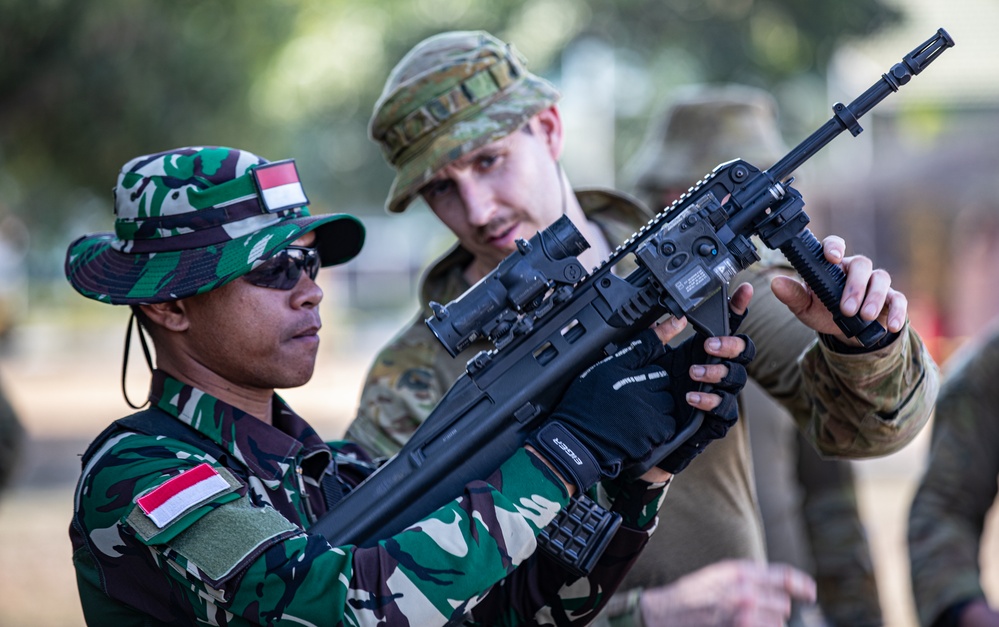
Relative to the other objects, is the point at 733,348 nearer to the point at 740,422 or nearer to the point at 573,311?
the point at 573,311

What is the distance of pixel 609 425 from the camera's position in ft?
7.56

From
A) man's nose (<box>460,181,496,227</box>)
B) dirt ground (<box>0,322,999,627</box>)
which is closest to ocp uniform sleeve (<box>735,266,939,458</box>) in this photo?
man's nose (<box>460,181,496,227</box>)

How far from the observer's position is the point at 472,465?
8.02ft

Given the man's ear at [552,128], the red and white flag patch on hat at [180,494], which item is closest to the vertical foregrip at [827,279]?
the man's ear at [552,128]

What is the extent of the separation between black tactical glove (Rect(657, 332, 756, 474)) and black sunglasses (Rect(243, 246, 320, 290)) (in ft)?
2.78

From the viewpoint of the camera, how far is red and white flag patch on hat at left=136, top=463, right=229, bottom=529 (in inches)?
84.3

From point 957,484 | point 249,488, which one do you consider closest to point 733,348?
point 249,488

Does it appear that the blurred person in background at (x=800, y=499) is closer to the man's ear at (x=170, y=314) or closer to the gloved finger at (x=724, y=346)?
the gloved finger at (x=724, y=346)

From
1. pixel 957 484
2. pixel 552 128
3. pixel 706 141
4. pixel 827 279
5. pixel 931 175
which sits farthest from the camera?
pixel 931 175

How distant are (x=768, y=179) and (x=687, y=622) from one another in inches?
38.7

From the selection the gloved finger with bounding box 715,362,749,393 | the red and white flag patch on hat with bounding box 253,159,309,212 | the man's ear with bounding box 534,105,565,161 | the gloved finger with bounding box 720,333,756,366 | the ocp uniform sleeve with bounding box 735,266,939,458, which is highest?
the red and white flag patch on hat with bounding box 253,159,309,212

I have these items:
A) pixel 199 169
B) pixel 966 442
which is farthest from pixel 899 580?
pixel 199 169

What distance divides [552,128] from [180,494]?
1.64 meters

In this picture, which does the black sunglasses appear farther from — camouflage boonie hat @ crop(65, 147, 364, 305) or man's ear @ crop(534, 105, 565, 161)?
man's ear @ crop(534, 105, 565, 161)
